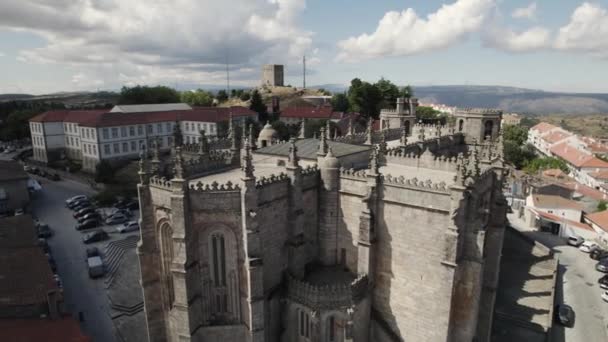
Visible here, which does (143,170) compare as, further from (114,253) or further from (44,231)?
(44,231)

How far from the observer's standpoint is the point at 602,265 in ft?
150

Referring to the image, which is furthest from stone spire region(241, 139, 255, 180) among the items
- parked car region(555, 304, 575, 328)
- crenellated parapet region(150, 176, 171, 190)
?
parked car region(555, 304, 575, 328)

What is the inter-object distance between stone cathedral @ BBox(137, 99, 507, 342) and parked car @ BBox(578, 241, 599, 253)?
3130 cm

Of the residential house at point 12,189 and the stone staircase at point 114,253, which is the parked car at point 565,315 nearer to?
the stone staircase at point 114,253

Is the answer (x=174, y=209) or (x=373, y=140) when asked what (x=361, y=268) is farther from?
(x=373, y=140)

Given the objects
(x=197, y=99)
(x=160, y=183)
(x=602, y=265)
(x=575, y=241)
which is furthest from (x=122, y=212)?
(x=197, y=99)

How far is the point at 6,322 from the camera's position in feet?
85.0

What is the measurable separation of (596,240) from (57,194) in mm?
82643

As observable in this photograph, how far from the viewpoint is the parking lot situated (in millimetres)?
32000

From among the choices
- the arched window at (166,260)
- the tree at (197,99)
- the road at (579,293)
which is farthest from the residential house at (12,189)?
the tree at (197,99)

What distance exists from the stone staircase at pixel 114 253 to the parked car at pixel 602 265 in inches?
2109

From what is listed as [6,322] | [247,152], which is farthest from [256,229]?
[6,322]

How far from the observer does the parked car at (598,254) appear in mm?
48656

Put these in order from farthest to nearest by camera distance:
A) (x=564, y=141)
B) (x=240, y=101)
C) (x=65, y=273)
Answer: (x=240, y=101)
(x=564, y=141)
(x=65, y=273)
